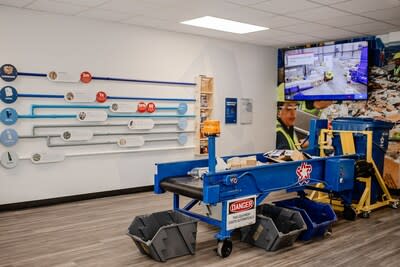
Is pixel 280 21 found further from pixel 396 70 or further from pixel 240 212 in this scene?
pixel 240 212

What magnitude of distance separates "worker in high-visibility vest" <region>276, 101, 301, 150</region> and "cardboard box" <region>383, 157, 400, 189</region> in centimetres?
185

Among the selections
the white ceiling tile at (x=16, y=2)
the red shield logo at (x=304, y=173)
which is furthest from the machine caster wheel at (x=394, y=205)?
the white ceiling tile at (x=16, y=2)

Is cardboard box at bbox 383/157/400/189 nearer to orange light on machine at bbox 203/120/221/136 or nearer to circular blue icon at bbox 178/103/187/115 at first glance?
circular blue icon at bbox 178/103/187/115

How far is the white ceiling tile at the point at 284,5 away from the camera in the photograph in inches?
186

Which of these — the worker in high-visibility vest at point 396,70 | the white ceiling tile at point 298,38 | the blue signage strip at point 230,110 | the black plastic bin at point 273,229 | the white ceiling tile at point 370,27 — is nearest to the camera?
the black plastic bin at point 273,229

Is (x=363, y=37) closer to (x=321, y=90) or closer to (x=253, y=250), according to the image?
(x=321, y=90)

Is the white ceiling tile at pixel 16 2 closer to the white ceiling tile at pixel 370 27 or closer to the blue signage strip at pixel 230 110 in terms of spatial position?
the blue signage strip at pixel 230 110

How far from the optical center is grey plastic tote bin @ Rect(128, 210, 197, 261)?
3462mm

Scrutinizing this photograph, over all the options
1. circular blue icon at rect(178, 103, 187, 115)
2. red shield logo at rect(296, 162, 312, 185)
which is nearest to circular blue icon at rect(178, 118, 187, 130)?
circular blue icon at rect(178, 103, 187, 115)

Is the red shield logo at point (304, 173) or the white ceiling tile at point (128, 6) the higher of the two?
the white ceiling tile at point (128, 6)

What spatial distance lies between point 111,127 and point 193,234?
110 inches

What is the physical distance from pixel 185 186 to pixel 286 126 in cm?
487

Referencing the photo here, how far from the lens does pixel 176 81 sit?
261 inches

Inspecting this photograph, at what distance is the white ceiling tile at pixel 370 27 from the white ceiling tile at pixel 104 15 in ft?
11.3
